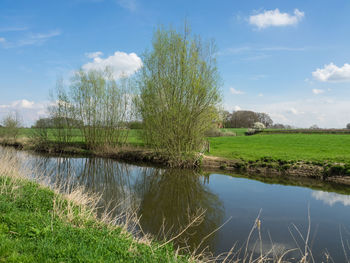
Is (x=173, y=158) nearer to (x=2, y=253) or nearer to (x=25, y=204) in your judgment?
(x=25, y=204)

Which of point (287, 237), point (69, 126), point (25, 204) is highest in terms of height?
point (69, 126)

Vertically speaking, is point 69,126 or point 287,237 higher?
point 69,126

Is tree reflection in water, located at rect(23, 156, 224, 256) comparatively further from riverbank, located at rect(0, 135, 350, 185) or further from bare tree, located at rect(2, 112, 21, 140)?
bare tree, located at rect(2, 112, 21, 140)

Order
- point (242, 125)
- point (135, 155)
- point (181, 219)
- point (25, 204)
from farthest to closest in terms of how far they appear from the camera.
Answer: point (242, 125) < point (135, 155) < point (181, 219) < point (25, 204)

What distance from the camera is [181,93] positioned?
18078 mm

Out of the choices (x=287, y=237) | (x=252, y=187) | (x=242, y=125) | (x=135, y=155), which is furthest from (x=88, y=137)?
(x=242, y=125)

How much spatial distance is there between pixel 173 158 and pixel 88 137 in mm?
12716

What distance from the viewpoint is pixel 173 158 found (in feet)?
61.0

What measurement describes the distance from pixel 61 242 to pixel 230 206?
6745 millimetres

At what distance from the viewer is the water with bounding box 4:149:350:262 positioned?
Result: 22.7 ft

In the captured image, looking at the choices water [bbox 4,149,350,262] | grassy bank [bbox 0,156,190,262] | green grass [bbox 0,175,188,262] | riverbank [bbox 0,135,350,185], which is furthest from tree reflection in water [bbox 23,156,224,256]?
riverbank [bbox 0,135,350,185]

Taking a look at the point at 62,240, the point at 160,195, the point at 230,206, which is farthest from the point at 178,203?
the point at 62,240

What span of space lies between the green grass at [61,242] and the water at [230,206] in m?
2.09

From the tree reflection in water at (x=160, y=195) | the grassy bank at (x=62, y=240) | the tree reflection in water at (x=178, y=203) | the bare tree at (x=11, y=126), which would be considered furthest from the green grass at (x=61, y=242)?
the bare tree at (x=11, y=126)
